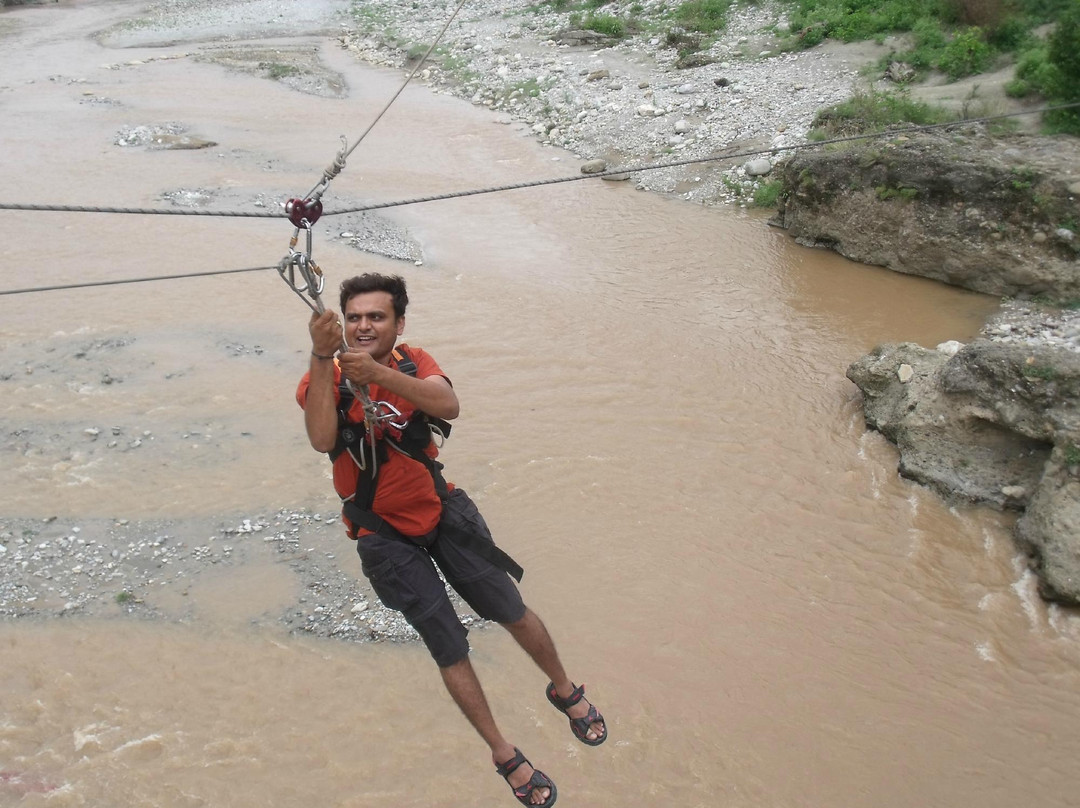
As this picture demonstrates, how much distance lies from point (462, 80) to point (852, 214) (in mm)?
10038

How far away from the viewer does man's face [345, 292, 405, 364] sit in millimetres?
3367

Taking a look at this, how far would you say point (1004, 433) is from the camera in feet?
21.5

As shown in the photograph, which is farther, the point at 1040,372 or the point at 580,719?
the point at 1040,372

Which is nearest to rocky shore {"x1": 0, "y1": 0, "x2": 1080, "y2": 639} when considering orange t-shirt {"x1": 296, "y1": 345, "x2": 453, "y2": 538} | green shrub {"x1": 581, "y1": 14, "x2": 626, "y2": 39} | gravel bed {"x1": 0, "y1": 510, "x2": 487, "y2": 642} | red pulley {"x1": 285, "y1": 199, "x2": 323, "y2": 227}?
gravel bed {"x1": 0, "y1": 510, "x2": 487, "y2": 642}

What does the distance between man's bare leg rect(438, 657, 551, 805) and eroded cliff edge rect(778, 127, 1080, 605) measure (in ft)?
12.3

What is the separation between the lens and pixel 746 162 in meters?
12.2

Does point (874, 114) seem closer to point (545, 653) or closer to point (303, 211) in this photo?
point (545, 653)

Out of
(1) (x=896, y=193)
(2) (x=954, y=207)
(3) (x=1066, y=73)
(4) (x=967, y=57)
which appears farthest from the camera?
(4) (x=967, y=57)

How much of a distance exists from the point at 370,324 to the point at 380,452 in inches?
18.3

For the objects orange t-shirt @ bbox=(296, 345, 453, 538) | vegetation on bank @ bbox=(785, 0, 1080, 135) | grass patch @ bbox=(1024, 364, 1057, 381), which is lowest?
grass patch @ bbox=(1024, 364, 1057, 381)

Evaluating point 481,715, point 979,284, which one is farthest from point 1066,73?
point 481,715

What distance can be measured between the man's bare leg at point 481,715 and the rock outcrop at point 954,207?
7683mm

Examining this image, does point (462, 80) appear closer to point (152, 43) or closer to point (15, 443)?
point (152, 43)

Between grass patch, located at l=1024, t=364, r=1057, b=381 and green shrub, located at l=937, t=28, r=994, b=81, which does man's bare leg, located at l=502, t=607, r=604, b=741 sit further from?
green shrub, located at l=937, t=28, r=994, b=81
